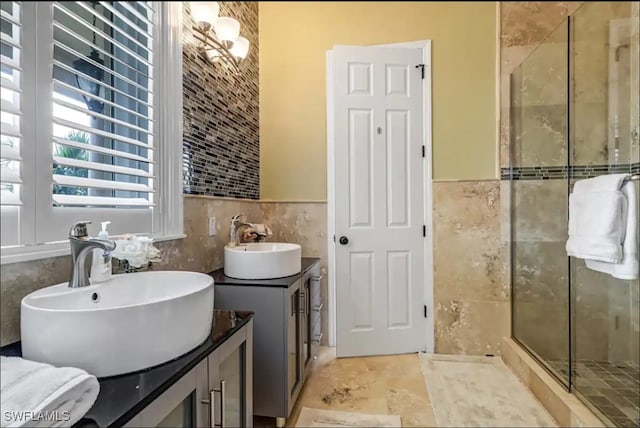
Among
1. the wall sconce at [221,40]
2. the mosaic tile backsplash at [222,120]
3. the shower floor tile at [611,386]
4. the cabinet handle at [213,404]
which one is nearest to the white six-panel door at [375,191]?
the mosaic tile backsplash at [222,120]

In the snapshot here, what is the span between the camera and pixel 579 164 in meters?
1.86

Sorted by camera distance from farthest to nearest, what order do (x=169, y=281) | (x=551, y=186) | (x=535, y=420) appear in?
(x=551, y=186), (x=535, y=420), (x=169, y=281)

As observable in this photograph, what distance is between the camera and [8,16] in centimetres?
79

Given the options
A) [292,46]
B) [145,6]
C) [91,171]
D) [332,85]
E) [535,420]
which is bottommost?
[535,420]

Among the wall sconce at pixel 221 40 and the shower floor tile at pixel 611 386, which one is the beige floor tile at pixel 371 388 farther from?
the wall sconce at pixel 221 40

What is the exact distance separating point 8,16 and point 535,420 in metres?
2.36

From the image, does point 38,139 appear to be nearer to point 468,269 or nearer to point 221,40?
point 221,40

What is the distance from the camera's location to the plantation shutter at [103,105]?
3.13ft

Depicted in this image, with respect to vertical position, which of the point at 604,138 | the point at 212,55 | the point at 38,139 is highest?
the point at 212,55

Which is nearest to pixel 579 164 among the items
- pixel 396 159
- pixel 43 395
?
pixel 396 159

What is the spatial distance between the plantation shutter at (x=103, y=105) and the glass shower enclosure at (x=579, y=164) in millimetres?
2100

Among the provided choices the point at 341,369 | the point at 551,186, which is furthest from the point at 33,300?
the point at 551,186

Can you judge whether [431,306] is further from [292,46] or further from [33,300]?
[33,300]

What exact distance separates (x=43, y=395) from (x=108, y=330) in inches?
6.3
